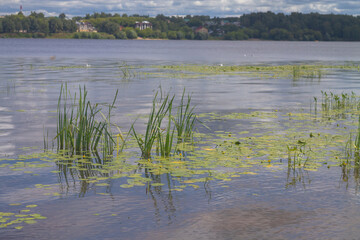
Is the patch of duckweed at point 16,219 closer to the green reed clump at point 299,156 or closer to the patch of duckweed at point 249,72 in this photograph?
the green reed clump at point 299,156

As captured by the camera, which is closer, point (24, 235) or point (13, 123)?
point (24, 235)

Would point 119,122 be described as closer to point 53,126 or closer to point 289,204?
point 53,126

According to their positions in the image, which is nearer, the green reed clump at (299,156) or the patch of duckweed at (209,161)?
the patch of duckweed at (209,161)

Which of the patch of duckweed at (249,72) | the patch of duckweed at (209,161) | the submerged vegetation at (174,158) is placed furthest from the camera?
the patch of duckweed at (249,72)

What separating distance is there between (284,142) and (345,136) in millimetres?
2275

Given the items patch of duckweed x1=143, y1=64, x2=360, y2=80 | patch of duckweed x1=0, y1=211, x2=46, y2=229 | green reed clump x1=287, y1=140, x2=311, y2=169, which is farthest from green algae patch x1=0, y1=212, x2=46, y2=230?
patch of duckweed x1=143, y1=64, x2=360, y2=80

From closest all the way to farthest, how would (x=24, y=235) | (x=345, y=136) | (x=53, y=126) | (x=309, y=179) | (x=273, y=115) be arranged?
(x=24, y=235)
(x=309, y=179)
(x=345, y=136)
(x=53, y=126)
(x=273, y=115)

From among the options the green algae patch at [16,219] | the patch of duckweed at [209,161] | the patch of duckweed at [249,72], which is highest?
the patch of duckweed at [249,72]

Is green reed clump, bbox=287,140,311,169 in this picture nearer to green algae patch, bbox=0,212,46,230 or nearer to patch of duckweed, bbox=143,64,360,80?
green algae patch, bbox=0,212,46,230

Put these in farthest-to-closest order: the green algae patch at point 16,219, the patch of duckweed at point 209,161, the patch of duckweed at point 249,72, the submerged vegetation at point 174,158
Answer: the patch of duckweed at point 249,72 < the patch of duckweed at point 209,161 < the submerged vegetation at point 174,158 < the green algae patch at point 16,219

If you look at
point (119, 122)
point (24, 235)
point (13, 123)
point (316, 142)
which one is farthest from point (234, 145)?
point (13, 123)

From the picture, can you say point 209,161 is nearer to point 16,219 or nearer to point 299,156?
point 299,156

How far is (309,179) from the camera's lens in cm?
1120

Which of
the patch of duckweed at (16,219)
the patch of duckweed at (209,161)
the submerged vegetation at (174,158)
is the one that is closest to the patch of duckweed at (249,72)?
the patch of duckweed at (209,161)
